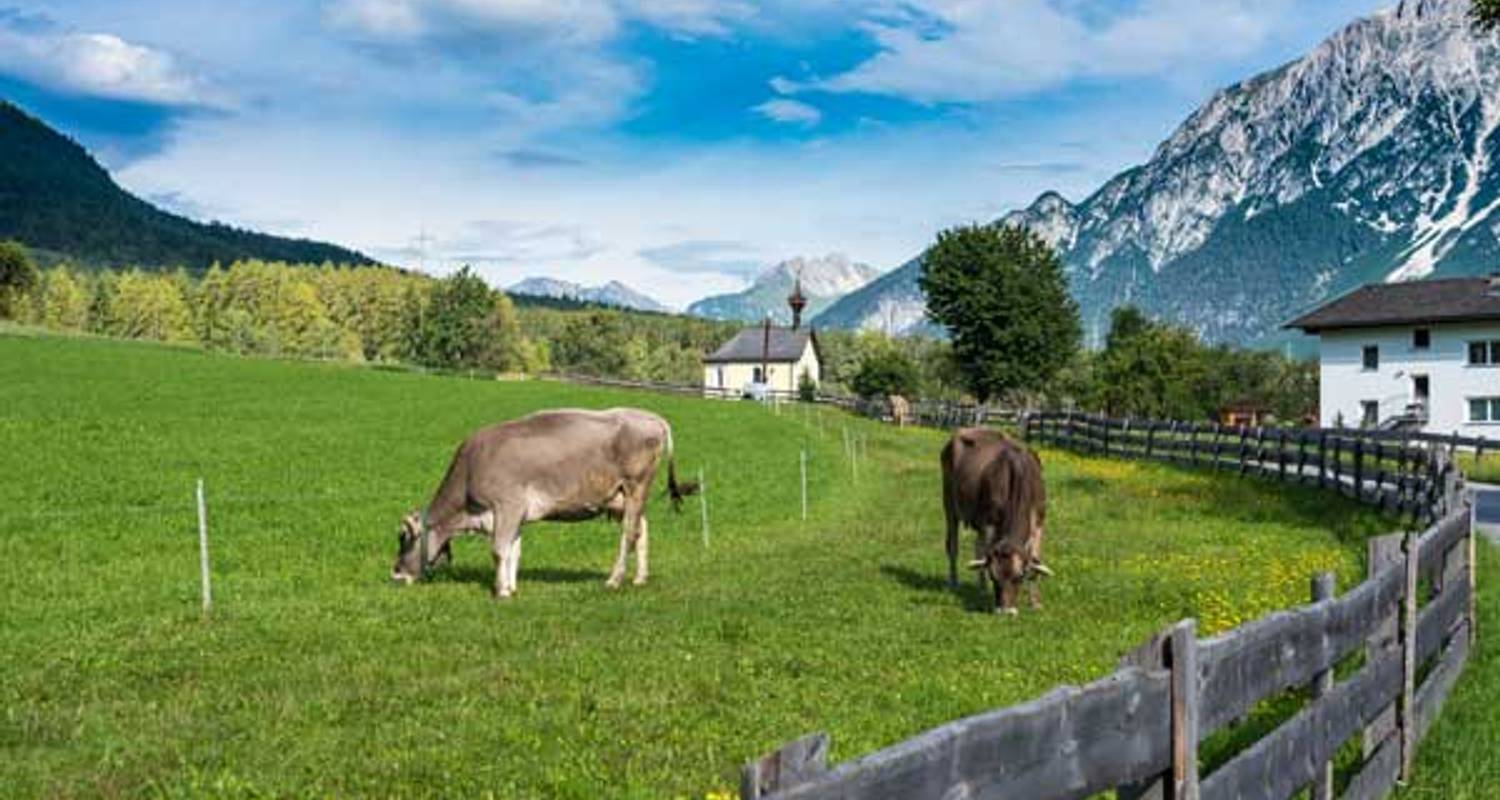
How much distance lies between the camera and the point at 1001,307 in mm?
78812

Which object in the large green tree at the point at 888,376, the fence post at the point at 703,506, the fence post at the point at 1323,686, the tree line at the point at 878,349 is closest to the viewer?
the fence post at the point at 1323,686

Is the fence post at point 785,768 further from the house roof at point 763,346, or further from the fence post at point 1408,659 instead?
the house roof at point 763,346

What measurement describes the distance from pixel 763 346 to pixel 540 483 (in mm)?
117816

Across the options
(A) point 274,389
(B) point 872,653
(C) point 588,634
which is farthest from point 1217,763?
(A) point 274,389

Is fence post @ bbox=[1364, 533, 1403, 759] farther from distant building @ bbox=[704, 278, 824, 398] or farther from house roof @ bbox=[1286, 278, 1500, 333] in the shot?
distant building @ bbox=[704, 278, 824, 398]

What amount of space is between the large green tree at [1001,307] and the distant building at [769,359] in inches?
1770

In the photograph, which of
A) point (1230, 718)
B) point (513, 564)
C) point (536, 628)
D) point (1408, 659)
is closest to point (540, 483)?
point (513, 564)

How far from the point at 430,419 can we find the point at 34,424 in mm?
16993

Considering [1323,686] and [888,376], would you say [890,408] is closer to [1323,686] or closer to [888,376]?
[888,376]

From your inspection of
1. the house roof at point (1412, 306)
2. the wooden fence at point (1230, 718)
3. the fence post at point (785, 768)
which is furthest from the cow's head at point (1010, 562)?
the house roof at point (1412, 306)

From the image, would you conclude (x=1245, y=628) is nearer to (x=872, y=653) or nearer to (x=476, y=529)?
(x=872, y=653)

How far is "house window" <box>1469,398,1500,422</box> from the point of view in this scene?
6438cm

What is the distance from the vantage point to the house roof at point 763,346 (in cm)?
13188

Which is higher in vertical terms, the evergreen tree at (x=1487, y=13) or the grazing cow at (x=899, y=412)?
the evergreen tree at (x=1487, y=13)
